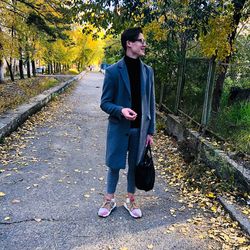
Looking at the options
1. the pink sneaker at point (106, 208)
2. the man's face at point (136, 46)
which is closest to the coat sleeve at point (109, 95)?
the man's face at point (136, 46)

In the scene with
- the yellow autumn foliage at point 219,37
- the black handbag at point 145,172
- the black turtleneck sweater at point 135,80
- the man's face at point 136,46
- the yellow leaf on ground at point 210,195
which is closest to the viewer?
the man's face at point 136,46

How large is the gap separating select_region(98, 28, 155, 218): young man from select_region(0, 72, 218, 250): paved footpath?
64 cm

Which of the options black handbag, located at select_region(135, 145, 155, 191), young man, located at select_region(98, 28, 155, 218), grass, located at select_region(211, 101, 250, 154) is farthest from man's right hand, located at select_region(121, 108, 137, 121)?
grass, located at select_region(211, 101, 250, 154)

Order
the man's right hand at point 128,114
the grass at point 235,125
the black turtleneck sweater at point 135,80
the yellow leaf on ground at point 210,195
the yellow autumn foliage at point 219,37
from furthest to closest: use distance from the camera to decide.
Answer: the yellow autumn foliage at point 219,37 → the grass at point 235,125 → the yellow leaf on ground at point 210,195 → the black turtleneck sweater at point 135,80 → the man's right hand at point 128,114

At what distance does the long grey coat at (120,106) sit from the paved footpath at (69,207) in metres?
0.68

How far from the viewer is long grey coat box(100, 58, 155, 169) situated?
126 inches

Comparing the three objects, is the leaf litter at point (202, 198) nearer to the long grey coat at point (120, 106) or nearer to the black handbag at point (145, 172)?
the black handbag at point (145, 172)

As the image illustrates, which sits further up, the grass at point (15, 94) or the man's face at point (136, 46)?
the man's face at point (136, 46)

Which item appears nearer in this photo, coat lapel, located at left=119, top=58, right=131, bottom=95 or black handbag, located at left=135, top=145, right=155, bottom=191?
coat lapel, located at left=119, top=58, right=131, bottom=95

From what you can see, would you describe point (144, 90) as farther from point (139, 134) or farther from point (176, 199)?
point (176, 199)

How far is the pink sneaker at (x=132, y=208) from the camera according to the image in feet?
11.8

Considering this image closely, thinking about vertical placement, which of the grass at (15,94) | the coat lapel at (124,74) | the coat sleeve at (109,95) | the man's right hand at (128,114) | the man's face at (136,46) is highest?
the man's face at (136,46)

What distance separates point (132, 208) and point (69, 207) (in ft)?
2.40

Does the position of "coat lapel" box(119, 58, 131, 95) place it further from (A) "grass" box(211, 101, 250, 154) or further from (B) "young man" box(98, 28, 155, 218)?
(A) "grass" box(211, 101, 250, 154)
